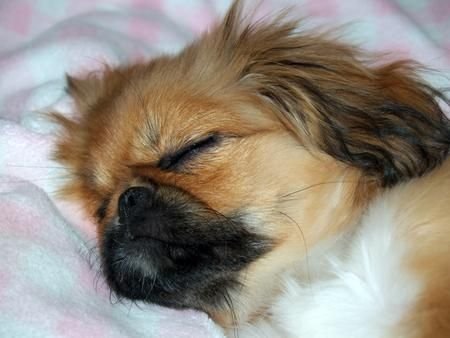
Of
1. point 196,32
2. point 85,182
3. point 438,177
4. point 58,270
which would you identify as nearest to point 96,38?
point 196,32

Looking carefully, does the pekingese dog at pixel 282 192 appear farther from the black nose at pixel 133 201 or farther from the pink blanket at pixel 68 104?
the pink blanket at pixel 68 104

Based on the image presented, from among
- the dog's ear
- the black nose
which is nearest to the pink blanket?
the black nose

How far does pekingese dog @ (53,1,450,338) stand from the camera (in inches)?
61.4

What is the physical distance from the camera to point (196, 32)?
2.55 metres

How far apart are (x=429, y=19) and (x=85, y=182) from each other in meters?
1.23

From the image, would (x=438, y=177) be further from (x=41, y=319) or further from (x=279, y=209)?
(x=41, y=319)

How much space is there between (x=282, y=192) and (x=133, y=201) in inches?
12.2

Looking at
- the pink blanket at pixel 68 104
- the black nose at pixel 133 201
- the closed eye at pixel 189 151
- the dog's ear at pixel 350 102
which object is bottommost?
the pink blanket at pixel 68 104

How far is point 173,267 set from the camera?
5.27 feet

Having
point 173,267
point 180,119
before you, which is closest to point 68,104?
point 180,119

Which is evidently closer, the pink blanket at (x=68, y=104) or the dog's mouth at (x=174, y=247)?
the dog's mouth at (x=174, y=247)

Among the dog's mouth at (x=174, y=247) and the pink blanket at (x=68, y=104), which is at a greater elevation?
the dog's mouth at (x=174, y=247)

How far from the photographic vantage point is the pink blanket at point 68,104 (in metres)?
1.74

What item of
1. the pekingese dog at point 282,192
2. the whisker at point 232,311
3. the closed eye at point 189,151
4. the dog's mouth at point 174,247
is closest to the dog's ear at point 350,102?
the pekingese dog at point 282,192
